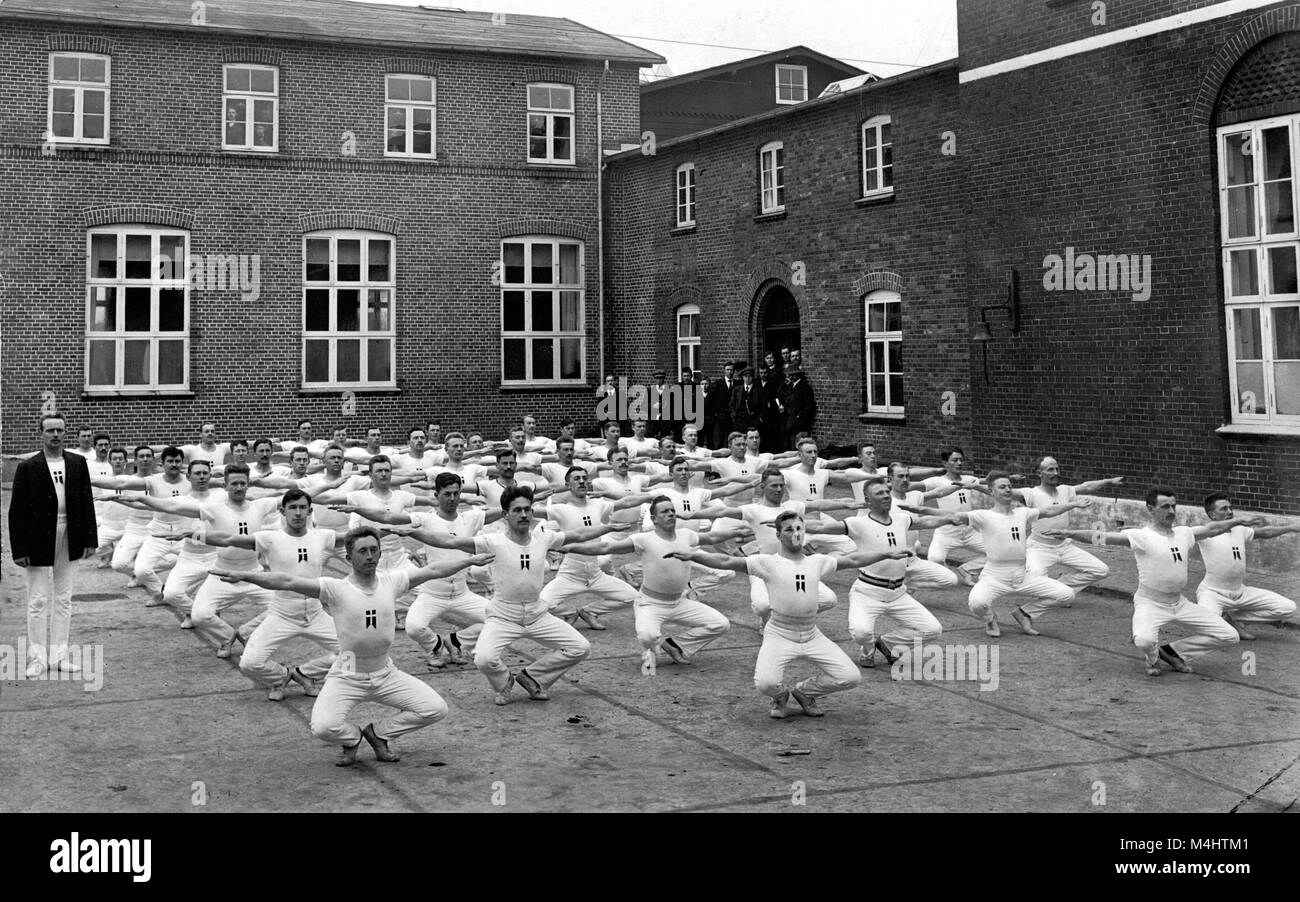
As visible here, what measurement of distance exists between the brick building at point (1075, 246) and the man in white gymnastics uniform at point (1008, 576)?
13.3 ft

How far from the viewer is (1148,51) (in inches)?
620

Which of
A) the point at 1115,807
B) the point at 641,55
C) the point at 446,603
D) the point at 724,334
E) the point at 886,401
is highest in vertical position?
the point at 641,55

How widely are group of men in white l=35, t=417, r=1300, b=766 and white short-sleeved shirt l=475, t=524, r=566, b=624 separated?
0.02 meters

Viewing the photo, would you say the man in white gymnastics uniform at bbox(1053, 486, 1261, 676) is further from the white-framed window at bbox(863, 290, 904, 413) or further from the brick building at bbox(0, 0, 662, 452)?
the brick building at bbox(0, 0, 662, 452)

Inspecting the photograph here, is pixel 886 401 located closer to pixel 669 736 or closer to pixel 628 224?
pixel 628 224

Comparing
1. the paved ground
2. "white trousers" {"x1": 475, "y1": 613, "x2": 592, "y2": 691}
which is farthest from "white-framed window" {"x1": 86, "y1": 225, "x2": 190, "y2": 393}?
"white trousers" {"x1": 475, "y1": 613, "x2": 592, "y2": 691}

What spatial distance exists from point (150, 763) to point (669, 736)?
3175 millimetres

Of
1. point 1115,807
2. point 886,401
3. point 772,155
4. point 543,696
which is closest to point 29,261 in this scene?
point 772,155

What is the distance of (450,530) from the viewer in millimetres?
11625

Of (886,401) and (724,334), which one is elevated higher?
(724,334)

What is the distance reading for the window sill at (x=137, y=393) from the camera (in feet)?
83.9

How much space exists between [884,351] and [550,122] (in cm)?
1040

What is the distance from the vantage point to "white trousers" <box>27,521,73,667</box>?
1034 cm

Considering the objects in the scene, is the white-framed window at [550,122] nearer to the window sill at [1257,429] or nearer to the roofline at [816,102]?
the roofline at [816,102]
